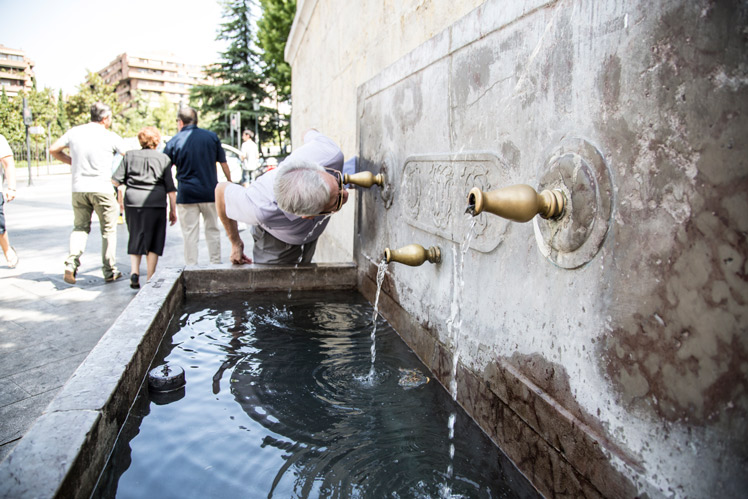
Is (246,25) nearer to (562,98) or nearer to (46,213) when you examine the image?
(46,213)

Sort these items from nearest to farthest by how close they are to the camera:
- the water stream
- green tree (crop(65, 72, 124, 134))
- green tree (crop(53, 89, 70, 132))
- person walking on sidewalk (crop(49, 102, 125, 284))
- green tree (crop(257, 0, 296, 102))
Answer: the water stream
person walking on sidewalk (crop(49, 102, 125, 284))
green tree (crop(257, 0, 296, 102))
green tree (crop(53, 89, 70, 132))
green tree (crop(65, 72, 124, 134))

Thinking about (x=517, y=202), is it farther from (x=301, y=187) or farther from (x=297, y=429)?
(x=301, y=187)

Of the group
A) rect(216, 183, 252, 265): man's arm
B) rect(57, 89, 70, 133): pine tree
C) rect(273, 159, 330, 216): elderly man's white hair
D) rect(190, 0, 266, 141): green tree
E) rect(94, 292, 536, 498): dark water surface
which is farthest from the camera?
rect(57, 89, 70, 133): pine tree

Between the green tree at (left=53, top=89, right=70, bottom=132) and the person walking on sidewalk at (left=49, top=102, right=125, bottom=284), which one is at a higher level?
the green tree at (left=53, top=89, right=70, bottom=132)

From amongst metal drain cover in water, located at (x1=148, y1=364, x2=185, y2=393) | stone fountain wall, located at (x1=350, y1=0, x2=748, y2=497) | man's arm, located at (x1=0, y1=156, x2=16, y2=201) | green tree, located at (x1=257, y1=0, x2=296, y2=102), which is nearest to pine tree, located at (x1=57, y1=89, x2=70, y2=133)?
green tree, located at (x1=257, y1=0, x2=296, y2=102)

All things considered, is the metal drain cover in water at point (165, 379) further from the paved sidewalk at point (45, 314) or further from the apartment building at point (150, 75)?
the apartment building at point (150, 75)

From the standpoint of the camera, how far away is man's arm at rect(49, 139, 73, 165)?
5.53 metres

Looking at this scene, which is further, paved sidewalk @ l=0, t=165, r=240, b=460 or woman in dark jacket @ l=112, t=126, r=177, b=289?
woman in dark jacket @ l=112, t=126, r=177, b=289

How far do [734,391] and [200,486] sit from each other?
141 centimetres

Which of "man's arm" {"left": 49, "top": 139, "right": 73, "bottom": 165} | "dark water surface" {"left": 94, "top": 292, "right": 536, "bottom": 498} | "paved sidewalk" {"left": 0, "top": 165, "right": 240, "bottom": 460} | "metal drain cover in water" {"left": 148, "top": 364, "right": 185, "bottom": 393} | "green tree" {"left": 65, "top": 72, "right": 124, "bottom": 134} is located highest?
"green tree" {"left": 65, "top": 72, "right": 124, "bottom": 134}

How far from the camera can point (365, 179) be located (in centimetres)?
341

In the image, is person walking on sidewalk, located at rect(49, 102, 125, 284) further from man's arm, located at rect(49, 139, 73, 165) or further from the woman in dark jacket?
the woman in dark jacket

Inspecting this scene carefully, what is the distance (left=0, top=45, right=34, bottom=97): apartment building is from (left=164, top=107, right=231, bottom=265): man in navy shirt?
3469cm

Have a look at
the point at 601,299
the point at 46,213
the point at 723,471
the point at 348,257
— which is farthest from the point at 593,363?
the point at 46,213
